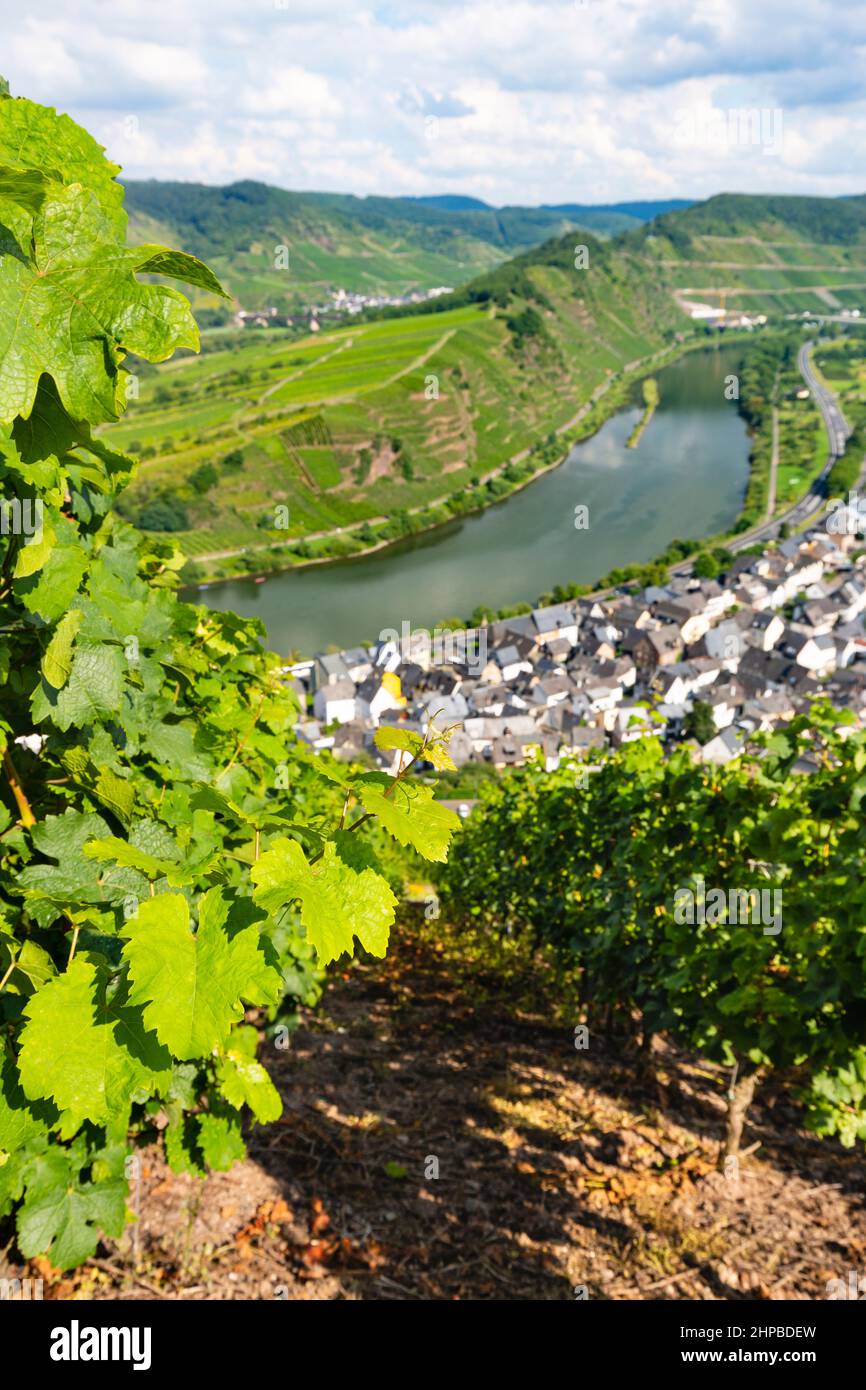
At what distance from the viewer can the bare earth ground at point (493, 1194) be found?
5078mm

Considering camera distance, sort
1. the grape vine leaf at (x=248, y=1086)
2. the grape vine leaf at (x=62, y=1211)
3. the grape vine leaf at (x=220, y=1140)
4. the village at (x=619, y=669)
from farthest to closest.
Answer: the village at (x=619, y=669) < the grape vine leaf at (x=220, y=1140) < the grape vine leaf at (x=248, y=1086) < the grape vine leaf at (x=62, y=1211)

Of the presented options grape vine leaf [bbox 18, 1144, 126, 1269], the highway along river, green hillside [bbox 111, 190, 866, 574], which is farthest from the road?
grape vine leaf [bbox 18, 1144, 126, 1269]

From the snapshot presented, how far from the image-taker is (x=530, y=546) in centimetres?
8094

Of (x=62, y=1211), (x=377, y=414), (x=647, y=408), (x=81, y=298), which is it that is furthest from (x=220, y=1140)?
(x=647, y=408)

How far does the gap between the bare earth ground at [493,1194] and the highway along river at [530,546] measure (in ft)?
175

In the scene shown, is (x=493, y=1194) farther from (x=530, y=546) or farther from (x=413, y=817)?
(x=530, y=546)

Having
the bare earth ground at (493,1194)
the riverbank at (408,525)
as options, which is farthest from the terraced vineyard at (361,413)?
the bare earth ground at (493,1194)

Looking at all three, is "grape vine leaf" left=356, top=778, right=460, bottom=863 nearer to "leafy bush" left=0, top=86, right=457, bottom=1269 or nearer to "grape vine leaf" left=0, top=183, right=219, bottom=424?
"leafy bush" left=0, top=86, right=457, bottom=1269

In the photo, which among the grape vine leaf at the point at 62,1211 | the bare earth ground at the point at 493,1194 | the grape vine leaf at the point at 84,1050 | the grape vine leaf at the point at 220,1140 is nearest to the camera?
the grape vine leaf at the point at 84,1050

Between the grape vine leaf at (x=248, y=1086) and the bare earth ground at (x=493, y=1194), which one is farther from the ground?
the grape vine leaf at (x=248, y=1086)

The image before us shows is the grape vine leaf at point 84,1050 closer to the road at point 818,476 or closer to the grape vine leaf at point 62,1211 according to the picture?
the grape vine leaf at point 62,1211

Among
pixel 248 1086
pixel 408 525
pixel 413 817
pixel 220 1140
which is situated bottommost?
pixel 220 1140

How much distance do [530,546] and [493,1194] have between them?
77.9m

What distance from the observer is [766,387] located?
137750 mm
